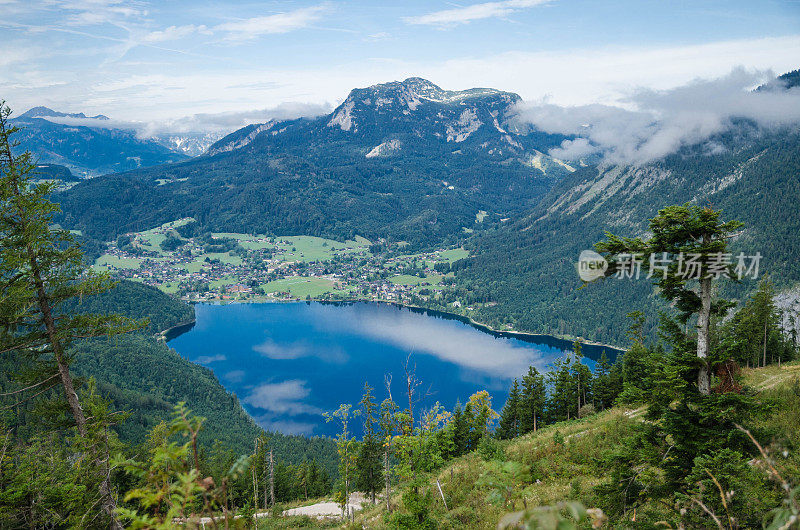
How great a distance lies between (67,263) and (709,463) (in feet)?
38.7

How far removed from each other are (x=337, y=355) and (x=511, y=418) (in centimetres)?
6906

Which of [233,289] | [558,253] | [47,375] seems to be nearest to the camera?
[47,375]

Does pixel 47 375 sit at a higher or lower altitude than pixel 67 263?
lower

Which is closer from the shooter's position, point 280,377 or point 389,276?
point 280,377

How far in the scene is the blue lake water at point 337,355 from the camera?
7781 cm

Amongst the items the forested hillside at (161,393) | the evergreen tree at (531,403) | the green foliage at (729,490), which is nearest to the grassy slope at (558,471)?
the green foliage at (729,490)

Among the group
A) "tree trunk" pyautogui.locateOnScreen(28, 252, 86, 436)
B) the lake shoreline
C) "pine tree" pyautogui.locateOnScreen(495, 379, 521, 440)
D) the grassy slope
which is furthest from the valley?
"tree trunk" pyautogui.locateOnScreen(28, 252, 86, 436)

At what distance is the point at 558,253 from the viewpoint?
174 metres

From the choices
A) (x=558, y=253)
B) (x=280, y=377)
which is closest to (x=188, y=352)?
(x=280, y=377)

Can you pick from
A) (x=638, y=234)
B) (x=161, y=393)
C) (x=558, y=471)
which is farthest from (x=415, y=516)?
(x=638, y=234)

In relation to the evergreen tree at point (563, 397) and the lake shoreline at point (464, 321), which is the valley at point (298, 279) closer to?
the lake shoreline at point (464, 321)

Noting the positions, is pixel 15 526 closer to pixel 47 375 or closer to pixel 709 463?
pixel 47 375

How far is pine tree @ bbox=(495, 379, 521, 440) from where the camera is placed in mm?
32906

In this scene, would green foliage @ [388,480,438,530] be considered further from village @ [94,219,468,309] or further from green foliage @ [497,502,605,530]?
village @ [94,219,468,309]
